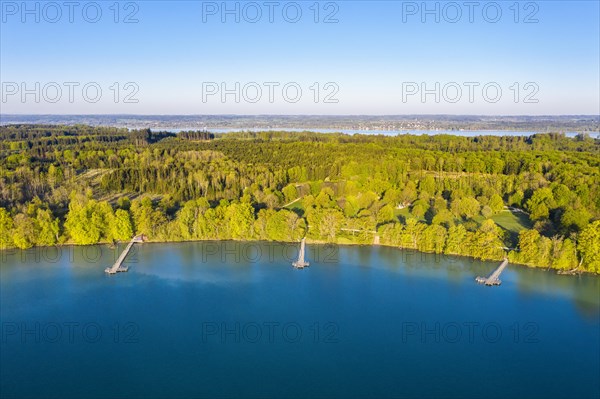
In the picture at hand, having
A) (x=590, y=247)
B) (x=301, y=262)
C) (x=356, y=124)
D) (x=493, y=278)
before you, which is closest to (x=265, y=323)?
(x=301, y=262)

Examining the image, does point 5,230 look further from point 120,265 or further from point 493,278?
point 493,278

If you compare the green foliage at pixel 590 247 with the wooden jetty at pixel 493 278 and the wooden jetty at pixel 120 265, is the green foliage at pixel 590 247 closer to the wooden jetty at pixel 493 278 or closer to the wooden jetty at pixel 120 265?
the wooden jetty at pixel 493 278

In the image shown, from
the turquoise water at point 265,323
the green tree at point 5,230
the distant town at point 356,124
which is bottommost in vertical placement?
the turquoise water at point 265,323

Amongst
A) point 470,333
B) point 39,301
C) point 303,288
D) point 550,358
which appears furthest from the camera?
point 303,288

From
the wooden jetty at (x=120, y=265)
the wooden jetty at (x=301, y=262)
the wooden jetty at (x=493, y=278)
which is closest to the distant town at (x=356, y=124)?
the wooden jetty at (x=493, y=278)

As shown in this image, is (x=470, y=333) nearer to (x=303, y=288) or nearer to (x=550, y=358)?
(x=550, y=358)

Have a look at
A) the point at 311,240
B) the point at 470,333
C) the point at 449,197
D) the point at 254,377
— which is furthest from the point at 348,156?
the point at 254,377

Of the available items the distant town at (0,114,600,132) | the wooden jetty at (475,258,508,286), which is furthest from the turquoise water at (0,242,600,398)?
the distant town at (0,114,600,132)
